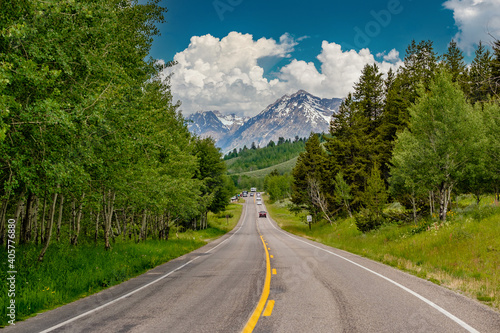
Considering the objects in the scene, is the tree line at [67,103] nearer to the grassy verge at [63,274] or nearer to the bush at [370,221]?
the grassy verge at [63,274]

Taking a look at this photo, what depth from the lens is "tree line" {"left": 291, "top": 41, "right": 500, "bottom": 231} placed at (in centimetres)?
1750

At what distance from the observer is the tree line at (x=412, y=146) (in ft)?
57.4

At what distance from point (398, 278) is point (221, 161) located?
36.0 meters

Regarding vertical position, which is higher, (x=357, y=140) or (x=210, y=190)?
A: (x=357, y=140)

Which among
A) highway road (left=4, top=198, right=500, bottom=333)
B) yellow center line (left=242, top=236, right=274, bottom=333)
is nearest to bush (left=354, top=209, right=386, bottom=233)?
highway road (left=4, top=198, right=500, bottom=333)

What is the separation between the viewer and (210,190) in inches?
1655

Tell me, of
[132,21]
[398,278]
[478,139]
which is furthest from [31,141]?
[478,139]

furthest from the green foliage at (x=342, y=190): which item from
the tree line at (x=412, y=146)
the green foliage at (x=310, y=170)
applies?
the green foliage at (x=310, y=170)

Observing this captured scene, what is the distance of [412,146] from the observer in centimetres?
1858

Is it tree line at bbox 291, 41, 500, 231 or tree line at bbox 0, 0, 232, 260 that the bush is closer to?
tree line at bbox 291, 41, 500, 231

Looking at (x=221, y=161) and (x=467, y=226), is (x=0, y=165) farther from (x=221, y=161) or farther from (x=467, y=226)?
(x=221, y=161)

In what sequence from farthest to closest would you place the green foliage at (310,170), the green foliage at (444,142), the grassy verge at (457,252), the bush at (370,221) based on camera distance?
the green foliage at (310,170)
the bush at (370,221)
the green foliage at (444,142)
the grassy verge at (457,252)

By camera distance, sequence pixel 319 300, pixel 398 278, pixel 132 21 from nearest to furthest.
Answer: pixel 319 300
pixel 398 278
pixel 132 21

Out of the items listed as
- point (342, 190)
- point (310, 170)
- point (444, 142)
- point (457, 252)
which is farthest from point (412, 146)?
point (310, 170)
